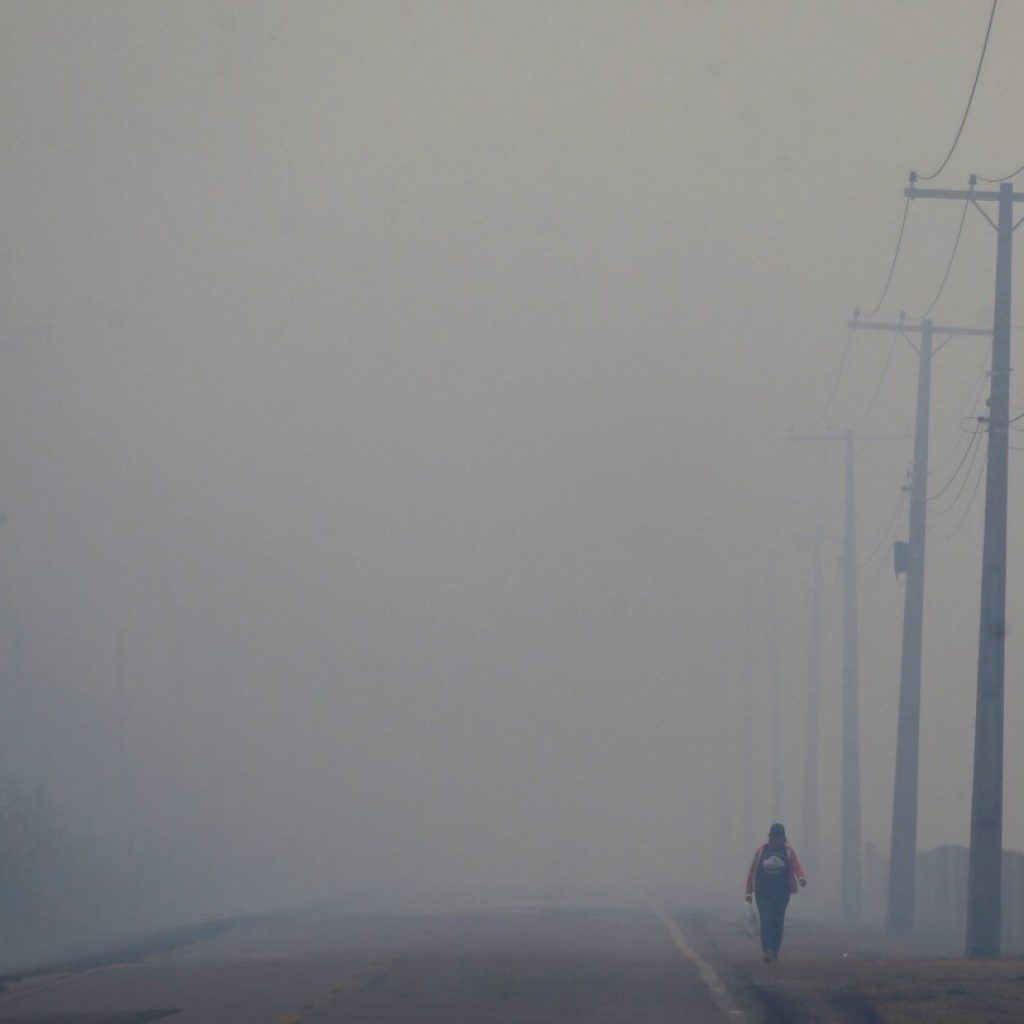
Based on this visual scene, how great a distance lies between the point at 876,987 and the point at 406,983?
4.75m

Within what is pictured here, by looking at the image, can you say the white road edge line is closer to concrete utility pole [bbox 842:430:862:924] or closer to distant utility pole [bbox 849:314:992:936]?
distant utility pole [bbox 849:314:992:936]

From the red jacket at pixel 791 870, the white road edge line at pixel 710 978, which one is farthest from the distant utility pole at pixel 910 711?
the red jacket at pixel 791 870

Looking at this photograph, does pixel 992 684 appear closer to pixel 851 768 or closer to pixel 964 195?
pixel 964 195

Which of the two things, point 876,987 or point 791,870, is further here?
point 791,870

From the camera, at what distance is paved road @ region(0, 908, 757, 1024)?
1795 centimetres

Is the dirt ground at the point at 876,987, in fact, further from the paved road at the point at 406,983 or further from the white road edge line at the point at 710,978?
the paved road at the point at 406,983

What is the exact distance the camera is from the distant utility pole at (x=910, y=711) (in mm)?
38094

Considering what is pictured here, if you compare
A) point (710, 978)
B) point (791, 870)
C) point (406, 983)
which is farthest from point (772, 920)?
point (406, 983)

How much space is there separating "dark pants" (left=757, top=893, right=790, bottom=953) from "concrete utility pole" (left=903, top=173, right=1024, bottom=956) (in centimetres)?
387

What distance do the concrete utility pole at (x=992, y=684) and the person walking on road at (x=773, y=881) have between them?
11.2ft

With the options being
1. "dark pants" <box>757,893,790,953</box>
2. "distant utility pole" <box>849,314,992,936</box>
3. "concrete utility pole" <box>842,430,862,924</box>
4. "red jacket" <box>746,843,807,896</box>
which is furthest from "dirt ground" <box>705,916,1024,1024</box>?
"concrete utility pole" <box>842,430,862,924</box>

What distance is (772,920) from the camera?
25.9 metres

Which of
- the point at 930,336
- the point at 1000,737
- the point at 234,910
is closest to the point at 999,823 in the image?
the point at 1000,737

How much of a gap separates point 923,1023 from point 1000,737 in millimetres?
11958
